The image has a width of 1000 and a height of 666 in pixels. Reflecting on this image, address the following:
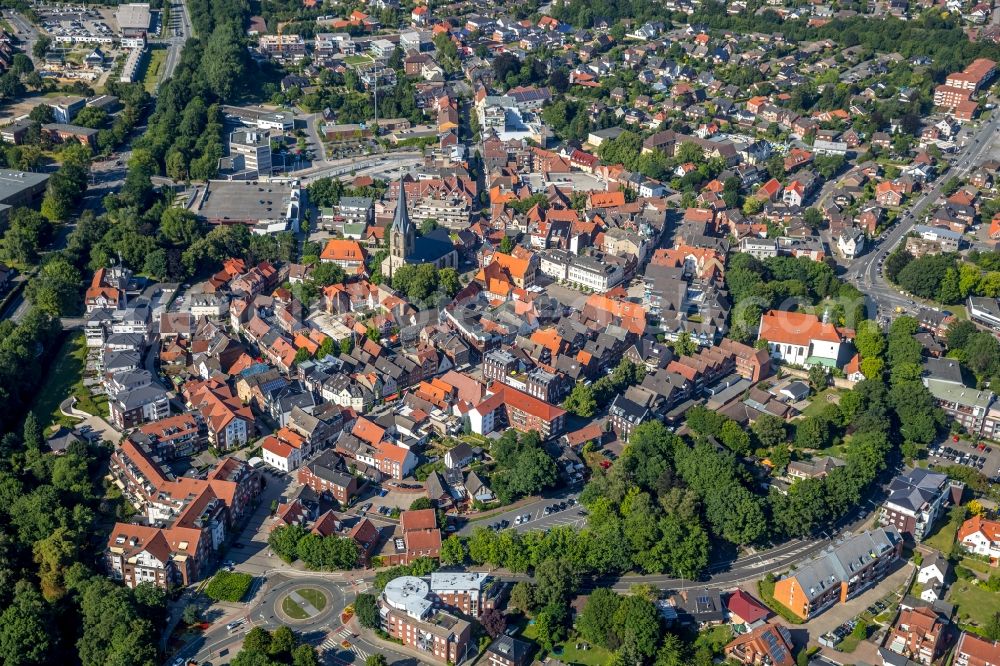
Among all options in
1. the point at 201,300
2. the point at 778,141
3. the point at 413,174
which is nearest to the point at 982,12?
the point at 778,141

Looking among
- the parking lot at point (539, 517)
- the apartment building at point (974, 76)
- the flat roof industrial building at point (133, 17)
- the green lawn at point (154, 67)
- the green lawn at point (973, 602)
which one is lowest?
the parking lot at point (539, 517)

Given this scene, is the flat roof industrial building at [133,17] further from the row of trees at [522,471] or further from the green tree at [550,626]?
the green tree at [550,626]

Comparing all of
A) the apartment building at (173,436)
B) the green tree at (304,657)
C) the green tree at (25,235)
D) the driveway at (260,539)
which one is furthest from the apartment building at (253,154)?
the green tree at (304,657)

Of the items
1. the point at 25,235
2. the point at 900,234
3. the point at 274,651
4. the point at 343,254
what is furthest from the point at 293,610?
the point at 900,234

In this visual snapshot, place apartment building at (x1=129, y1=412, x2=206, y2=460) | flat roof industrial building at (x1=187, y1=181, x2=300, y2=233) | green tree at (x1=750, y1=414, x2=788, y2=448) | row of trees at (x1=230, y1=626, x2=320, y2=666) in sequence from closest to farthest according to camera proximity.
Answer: row of trees at (x1=230, y1=626, x2=320, y2=666), apartment building at (x1=129, y1=412, x2=206, y2=460), green tree at (x1=750, y1=414, x2=788, y2=448), flat roof industrial building at (x1=187, y1=181, x2=300, y2=233)

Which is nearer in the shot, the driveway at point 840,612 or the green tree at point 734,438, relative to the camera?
the driveway at point 840,612

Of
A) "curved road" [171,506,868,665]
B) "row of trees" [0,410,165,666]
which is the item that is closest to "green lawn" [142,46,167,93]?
"row of trees" [0,410,165,666]

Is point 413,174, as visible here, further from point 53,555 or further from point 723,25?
point 723,25

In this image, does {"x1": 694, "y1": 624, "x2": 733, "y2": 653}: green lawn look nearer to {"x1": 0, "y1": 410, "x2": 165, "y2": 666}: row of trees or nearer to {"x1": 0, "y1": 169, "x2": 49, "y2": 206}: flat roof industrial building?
{"x1": 0, "y1": 410, "x2": 165, "y2": 666}: row of trees

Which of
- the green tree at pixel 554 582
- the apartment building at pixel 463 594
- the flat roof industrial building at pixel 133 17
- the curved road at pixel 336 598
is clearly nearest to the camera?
the curved road at pixel 336 598
